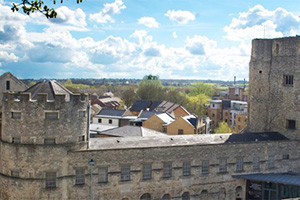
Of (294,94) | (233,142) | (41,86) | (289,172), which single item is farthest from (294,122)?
(41,86)

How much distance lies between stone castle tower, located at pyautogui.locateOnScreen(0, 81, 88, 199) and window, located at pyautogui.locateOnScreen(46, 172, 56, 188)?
306 millimetres

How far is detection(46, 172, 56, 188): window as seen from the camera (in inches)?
996

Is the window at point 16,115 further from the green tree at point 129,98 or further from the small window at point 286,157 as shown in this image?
the green tree at point 129,98

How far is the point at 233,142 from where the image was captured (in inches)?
1187

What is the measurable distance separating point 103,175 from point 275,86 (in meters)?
19.9

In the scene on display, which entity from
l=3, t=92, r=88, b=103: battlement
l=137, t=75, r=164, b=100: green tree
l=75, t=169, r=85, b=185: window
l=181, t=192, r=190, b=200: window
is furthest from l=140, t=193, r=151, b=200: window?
l=137, t=75, r=164, b=100: green tree

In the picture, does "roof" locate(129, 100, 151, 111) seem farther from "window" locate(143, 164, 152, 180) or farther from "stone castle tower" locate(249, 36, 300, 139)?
"window" locate(143, 164, 152, 180)

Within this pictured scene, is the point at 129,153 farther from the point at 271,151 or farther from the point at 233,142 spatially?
the point at 271,151

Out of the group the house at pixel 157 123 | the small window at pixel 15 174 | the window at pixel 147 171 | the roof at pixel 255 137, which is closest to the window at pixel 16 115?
the small window at pixel 15 174

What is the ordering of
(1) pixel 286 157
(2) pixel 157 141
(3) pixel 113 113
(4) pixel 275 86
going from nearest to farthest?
(2) pixel 157 141, (1) pixel 286 157, (4) pixel 275 86, (3) pixel 113 113

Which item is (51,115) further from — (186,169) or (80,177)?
(186,169)

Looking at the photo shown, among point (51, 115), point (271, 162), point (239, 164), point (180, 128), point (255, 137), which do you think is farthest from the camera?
point (180, 128)

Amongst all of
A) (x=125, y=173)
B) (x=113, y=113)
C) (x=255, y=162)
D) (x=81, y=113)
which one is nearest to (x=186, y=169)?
(x=125, y=173)

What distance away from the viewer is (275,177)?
29812 millimetres
